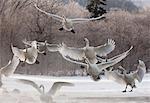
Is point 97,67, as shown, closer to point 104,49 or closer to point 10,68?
point 104,49

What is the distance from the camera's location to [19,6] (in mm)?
4336

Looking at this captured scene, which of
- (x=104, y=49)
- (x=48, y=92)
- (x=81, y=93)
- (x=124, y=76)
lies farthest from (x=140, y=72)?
(x=48, y=92)

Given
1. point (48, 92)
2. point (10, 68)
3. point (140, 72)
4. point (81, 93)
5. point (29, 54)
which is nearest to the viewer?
point (48, 92)

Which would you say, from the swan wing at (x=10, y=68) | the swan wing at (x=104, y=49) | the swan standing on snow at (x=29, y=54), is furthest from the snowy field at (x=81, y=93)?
the swan wing at (x=104, y=49)

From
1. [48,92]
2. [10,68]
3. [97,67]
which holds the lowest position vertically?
[48,92]

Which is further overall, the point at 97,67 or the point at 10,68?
the point at 10,68

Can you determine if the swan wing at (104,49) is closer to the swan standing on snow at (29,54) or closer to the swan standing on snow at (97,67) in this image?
the swan standing on snow at (97,67)

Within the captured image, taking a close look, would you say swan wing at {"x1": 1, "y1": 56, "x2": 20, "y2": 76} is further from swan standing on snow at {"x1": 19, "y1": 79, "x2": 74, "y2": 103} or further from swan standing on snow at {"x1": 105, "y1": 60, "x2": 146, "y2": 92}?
swan standing on snow at {"x1": 105, "y1": 60, "x2": 146, "y2": 92}

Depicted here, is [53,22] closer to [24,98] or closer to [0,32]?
[0,32]

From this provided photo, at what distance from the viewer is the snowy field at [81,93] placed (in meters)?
2.94

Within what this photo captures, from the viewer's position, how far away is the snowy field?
2.94 metres

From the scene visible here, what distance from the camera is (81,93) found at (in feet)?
11.1

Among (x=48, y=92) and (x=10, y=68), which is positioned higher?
(x=10, y=68)

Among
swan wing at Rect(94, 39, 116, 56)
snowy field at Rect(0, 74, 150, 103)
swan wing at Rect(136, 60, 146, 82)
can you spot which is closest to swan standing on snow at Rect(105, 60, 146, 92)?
swan wing at Rect(136, 60, 146, 82)
